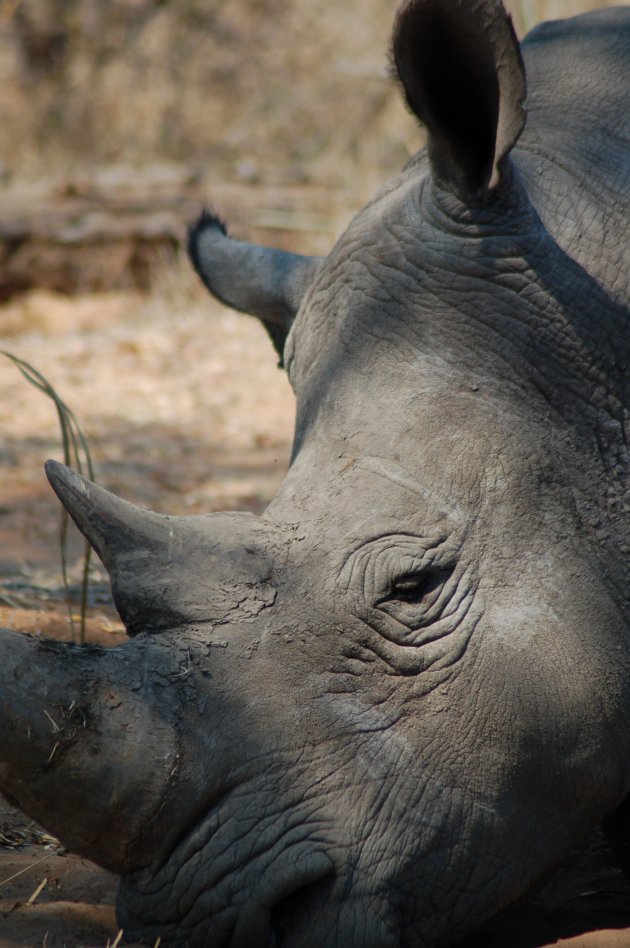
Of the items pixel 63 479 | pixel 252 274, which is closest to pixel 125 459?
pixel 252 274

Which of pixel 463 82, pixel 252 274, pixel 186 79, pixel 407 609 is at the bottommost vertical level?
pixel 407 609

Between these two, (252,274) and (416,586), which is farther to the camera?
(252,274)

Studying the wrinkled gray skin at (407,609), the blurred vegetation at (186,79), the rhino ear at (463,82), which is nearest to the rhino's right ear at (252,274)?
the wrinkled gray skin at (407,609)

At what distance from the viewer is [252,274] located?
4.06 m

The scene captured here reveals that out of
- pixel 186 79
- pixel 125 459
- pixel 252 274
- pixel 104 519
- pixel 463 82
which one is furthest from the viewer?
pixel 186 79

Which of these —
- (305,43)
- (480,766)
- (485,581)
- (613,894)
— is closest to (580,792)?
(480,766)

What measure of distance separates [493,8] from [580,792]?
174 cm

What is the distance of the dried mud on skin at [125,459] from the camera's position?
310 cm

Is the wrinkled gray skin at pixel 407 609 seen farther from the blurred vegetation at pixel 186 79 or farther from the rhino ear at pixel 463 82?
the blurred vegetation at pixel 186 79

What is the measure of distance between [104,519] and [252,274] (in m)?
1.50

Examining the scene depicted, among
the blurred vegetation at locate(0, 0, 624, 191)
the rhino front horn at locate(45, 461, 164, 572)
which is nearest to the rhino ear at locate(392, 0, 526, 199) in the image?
the rhino front horn at locate(45, 461, 164, 572)

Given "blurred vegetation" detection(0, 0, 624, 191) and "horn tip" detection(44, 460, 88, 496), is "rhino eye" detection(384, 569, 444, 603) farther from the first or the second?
"blurred vegetation" detection(0, 0, 624, 191)

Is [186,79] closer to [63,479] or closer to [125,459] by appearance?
[125,459]

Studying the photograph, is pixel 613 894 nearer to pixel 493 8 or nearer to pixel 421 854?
pixel 421 854
